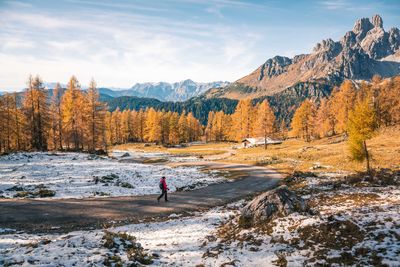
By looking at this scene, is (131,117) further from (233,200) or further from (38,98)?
(233,200)

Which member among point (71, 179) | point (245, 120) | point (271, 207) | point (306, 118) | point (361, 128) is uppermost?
point (245, 120)

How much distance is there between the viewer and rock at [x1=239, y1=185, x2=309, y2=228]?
14.1 m

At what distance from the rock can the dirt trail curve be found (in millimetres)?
6824

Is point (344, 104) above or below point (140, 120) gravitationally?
above

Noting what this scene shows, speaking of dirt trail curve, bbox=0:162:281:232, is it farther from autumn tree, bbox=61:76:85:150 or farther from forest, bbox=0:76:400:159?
autumn tree, bbox=61:76:85:150

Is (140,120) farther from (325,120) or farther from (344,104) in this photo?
(344,104)

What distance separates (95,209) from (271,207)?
1290cm

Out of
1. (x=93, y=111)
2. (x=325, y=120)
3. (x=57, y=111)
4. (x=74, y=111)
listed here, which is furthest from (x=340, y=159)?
(x=57, y=111)

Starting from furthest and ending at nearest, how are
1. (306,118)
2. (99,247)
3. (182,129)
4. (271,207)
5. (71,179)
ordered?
(182,129)
(306,118)
(71,179)
(271,207)
(99,247)

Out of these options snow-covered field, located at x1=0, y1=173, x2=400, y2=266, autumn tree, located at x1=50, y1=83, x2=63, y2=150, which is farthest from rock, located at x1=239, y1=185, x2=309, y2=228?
autumn tree, located at x1=50, y1=83, x2=63, y2=150

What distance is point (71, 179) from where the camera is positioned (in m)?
30.7

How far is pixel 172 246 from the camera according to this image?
12.9 metres

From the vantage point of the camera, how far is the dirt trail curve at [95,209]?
17.2 m

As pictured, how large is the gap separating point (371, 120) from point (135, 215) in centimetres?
3260
